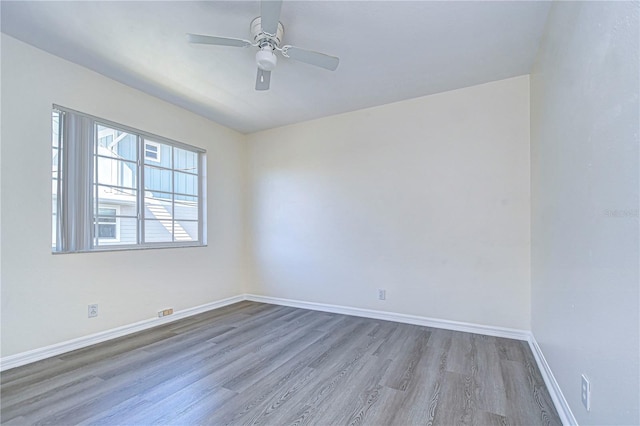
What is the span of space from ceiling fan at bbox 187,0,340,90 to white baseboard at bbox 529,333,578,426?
2603 millimetres

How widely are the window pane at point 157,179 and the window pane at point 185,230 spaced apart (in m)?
0.47

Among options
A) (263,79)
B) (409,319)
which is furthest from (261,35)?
(409,319)

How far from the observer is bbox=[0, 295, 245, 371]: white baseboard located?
2322mm

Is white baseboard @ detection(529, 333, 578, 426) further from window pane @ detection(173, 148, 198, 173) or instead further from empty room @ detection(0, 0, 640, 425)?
window pane @ detection(173, 148, 198, 173)

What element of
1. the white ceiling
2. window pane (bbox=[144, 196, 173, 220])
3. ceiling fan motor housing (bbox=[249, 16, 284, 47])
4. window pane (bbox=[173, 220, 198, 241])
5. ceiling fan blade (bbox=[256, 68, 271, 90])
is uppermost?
the white ceiling

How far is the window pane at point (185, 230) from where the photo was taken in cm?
378

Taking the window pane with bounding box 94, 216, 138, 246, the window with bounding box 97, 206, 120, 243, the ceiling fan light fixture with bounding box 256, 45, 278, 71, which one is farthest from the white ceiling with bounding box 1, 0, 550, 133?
the window pane with bounding box 94, 216, 138, 246

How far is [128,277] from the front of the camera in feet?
10.2

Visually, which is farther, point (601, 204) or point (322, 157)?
point (322, 157)

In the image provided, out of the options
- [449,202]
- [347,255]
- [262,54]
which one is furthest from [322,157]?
[262,54]

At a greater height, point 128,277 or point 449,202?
point 449,202

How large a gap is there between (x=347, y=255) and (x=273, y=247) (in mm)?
1232

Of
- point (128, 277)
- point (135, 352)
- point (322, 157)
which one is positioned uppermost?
point (322, 157)

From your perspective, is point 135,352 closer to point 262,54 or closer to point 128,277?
point 128,277
